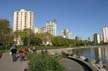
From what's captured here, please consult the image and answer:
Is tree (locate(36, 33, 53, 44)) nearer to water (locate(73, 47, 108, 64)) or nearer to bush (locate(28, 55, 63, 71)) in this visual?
water (locate(73, 47, 108, 64))

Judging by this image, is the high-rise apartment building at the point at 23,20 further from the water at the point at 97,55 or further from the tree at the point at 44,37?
the water at the point at 97,55

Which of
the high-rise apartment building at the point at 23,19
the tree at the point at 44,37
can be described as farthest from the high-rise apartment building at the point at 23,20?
the tree at the point at 44,37

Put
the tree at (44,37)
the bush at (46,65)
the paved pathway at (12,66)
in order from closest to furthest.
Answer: the bush at (46,65) → the paved pathway at (12,66) → the tree at (44,37)

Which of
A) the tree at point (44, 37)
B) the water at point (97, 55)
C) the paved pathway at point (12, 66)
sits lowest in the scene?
the water at point (97, 55)

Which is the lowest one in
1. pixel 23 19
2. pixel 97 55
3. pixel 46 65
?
pixel 97 55

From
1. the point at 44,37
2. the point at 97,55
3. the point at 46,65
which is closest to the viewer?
the point at 46,65

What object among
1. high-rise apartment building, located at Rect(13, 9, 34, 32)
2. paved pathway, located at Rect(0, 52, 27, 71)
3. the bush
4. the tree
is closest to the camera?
the bush

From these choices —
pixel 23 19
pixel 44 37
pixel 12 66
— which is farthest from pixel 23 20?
pixel 12 66

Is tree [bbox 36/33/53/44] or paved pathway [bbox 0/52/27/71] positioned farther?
tree [bbox 36/33/53/44]

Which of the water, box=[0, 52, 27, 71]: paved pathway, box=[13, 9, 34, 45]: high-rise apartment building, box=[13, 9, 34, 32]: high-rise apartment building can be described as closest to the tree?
the water

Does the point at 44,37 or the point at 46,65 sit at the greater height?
the point at 44,37

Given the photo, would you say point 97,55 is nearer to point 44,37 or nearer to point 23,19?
point 44,37

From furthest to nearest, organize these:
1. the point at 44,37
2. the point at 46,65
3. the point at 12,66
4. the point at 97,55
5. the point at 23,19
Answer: the point at 23,19 → the point at 44,37 → the point at 97,55 → the point at 12,66 → the point at 46,65

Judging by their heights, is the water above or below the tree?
below
